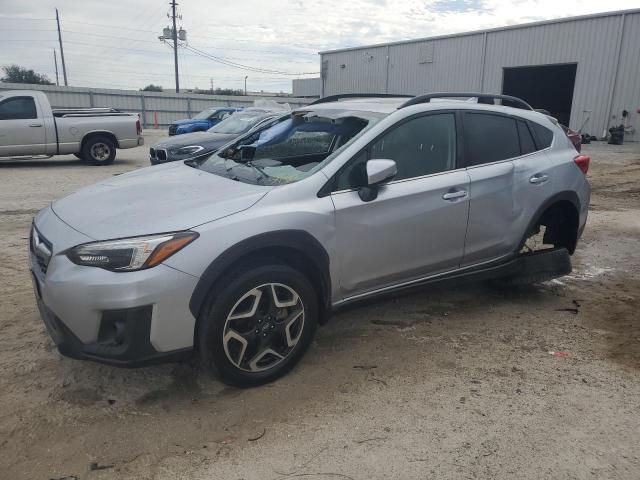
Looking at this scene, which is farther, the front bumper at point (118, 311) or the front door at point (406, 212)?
the front door at point (406, 212)

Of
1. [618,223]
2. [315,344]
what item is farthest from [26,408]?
[618,223]

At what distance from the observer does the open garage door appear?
26312mm

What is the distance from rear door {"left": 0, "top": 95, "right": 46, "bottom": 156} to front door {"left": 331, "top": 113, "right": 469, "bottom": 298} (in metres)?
12.3

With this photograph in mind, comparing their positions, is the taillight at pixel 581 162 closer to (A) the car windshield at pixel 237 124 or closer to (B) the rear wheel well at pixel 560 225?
(B) the rear wheel well at pixel 560 225

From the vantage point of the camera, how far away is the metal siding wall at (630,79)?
21.2 metres

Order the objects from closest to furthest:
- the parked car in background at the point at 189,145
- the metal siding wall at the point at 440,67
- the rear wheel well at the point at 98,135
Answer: the parked car in background at the point at 189,145, the rear wheel well at the point at 98,135, the metal siding wall at the point at 440,67

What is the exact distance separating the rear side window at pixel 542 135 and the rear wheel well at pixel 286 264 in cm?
245

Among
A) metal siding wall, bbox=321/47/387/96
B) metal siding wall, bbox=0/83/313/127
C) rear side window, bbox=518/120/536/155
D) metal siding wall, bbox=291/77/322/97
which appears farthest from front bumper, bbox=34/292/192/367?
metal siding wall, bbox=291/77/322/97

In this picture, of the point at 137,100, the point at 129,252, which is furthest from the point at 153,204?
the point at 137,100

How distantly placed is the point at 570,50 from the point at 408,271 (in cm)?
2414

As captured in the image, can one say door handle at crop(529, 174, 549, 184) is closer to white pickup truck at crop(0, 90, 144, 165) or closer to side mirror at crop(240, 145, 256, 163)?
side mirror at crop(240, 145, 256, 163)

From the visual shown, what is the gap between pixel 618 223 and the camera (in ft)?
25.8

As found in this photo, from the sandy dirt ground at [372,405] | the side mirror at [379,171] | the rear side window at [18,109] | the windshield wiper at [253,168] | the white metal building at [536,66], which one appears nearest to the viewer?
the sandy dirt ground at [372,405]

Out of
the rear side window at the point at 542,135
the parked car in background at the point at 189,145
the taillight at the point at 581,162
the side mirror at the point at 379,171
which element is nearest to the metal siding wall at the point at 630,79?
the parked car in background at the point at 189,145
